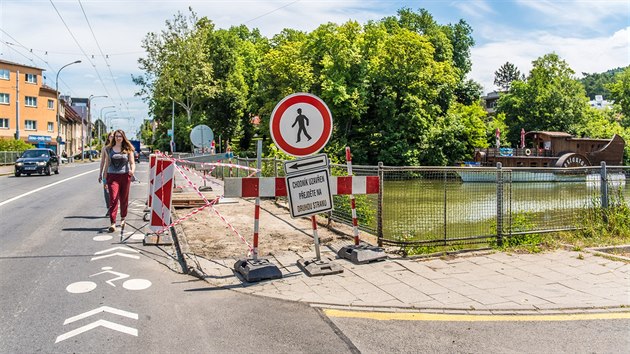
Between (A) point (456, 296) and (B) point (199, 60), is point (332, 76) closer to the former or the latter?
(B) point (199, 60)

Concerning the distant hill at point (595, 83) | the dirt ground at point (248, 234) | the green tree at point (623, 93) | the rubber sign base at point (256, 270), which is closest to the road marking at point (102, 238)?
the dirt ground at point (248, 234)

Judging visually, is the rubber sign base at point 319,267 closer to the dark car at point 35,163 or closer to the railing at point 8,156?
the dark car at point 35,163

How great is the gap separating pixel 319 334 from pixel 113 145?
6.93 m

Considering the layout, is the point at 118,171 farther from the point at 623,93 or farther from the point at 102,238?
the point at 623,93

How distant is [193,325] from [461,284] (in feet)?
10.8

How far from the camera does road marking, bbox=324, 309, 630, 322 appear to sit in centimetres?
482

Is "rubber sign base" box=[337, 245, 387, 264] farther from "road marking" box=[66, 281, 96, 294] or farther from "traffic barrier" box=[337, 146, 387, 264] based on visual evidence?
"road marking" box=[66, 281, 96, 294]

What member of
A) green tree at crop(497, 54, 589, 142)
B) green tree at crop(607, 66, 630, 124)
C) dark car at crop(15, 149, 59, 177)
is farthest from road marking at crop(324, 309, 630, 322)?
green tree at crop(607, 66, 630, 124)

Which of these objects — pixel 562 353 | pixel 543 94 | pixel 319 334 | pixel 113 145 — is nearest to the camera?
pixel 562 353

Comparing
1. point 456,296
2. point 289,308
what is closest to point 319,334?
point 289,308

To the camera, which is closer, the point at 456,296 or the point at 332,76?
the point at 456,296

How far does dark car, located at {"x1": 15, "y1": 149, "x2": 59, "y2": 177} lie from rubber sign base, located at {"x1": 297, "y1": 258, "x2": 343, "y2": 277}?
26280 mm

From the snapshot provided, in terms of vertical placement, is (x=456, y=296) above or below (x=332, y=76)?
below

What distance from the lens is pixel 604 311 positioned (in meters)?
5.11
